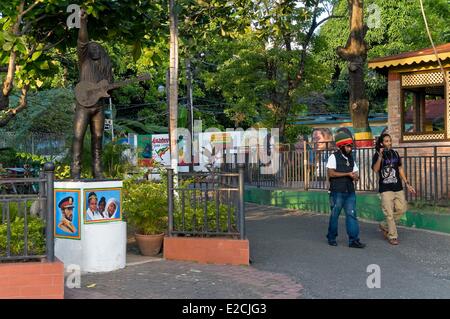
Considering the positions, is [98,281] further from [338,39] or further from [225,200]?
[338,39]

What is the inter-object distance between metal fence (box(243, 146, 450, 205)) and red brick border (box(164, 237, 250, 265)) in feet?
16.3

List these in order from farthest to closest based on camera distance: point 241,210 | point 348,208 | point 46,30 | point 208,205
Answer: point 46,30, point 348,208, point 208,205, point 241,210

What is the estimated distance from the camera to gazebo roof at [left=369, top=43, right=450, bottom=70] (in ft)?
39.7

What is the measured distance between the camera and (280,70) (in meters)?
20.1

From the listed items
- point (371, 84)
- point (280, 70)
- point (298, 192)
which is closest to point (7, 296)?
point (298, 192)

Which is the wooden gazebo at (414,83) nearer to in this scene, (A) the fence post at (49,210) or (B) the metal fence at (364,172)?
(B) the metal fence at (364,172)

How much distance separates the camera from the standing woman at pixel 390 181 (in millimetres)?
8875

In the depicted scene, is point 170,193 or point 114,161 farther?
point 114,161

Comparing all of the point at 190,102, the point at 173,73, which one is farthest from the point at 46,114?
the point at 173,73

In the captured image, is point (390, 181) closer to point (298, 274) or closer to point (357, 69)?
point (298, 274)

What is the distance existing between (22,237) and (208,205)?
2.92m

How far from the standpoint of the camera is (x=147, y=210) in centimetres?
782

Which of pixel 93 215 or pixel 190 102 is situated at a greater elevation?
pixel 190 102

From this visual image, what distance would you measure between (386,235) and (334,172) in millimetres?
1659
